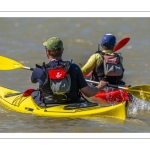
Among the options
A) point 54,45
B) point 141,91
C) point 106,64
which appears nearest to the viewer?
point 54,45

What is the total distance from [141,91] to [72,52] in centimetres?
644

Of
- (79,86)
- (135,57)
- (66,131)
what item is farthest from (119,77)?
(135,57)

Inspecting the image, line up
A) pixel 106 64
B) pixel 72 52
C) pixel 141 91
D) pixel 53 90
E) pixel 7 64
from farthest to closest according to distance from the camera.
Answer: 1. pixel 72 52
2. pixel 7 64
3. pixel 106 64
4. pixel 141 91
5. pixel 53 90

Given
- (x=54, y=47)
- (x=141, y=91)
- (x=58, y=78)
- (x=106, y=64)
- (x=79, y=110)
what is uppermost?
(x=54, y=47)

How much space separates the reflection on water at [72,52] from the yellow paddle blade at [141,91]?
9.9 inches

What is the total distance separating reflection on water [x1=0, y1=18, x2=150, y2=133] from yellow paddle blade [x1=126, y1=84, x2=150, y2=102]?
251mm

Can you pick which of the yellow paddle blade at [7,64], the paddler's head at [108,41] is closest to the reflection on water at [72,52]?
the yellow paddle blade at [7,64]

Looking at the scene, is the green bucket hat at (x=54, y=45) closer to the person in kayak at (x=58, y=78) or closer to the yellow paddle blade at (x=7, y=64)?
the person in kayak at (x=58, y=78)

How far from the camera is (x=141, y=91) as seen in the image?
912 cm

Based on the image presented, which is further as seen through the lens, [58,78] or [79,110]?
[79,110]

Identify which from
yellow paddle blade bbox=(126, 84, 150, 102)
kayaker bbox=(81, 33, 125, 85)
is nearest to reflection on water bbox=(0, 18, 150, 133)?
yellow paddle blade bbox=(126, 84, 150, 102)

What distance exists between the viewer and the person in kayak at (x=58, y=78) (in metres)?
8.32

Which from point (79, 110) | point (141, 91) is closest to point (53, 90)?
point (79, 110)

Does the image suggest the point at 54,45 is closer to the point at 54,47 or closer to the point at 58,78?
the point at 54,47
